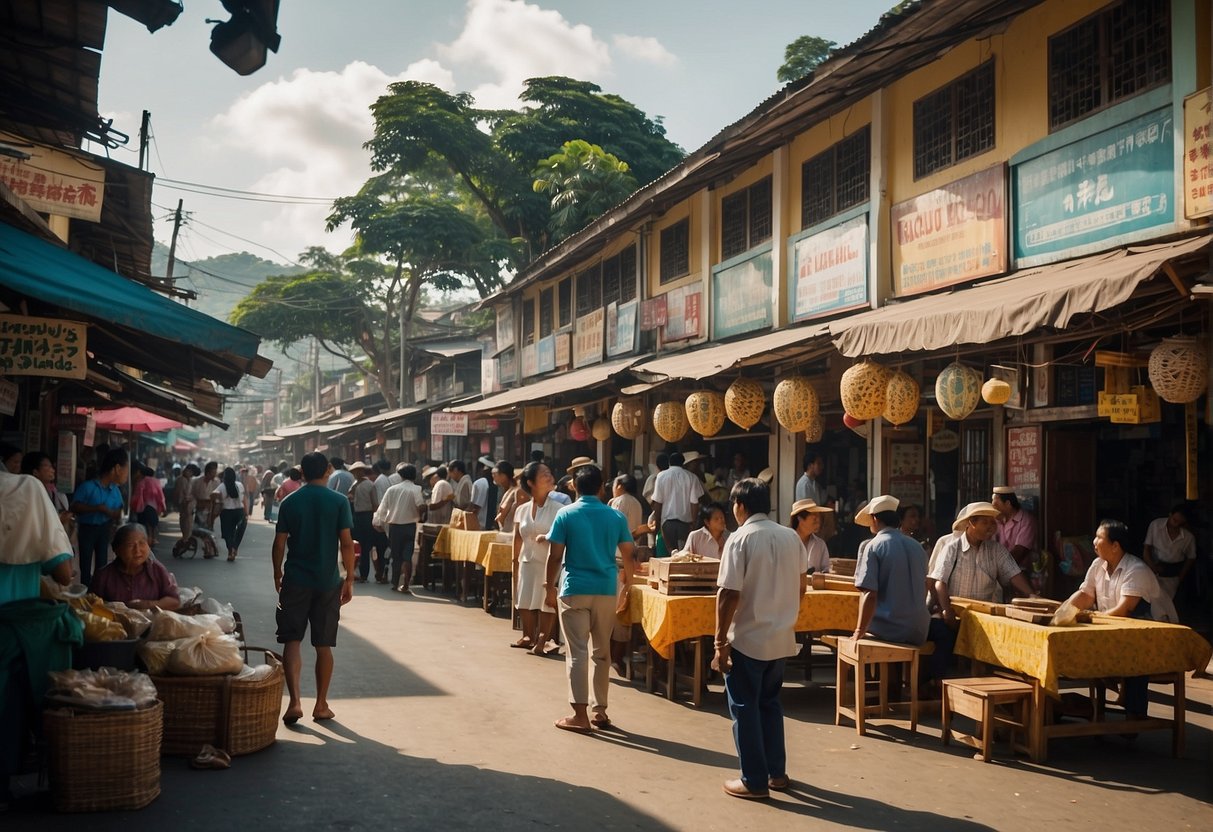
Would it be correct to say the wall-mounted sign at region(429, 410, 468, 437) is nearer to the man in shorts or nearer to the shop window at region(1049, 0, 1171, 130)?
the shop window at region(1049, 0, 1171, 130)

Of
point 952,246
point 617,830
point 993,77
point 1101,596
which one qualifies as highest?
point 993,77

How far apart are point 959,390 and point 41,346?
736 cm

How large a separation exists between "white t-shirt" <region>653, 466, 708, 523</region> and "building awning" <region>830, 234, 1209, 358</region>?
3.70m

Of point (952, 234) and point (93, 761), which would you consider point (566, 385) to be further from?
point (93, 761)

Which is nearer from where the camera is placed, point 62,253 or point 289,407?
point 62,253

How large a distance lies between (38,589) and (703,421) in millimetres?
8895

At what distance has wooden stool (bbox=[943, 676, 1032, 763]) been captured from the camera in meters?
6.87

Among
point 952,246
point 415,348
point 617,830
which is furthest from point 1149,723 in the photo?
point 415,348

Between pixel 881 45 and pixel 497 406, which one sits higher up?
pixel 881 45

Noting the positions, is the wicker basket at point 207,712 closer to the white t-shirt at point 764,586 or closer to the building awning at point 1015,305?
the white t-shirt at point 764,586

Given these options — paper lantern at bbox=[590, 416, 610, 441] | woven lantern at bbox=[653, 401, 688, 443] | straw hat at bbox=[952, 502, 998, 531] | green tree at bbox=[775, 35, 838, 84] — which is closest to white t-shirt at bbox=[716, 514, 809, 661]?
straw hat at bbox=[952, 502, 998, 531]

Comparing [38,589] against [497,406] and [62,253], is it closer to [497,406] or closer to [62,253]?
[62,253]

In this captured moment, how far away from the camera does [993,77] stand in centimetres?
1107

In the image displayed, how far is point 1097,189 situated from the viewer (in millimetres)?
9430
